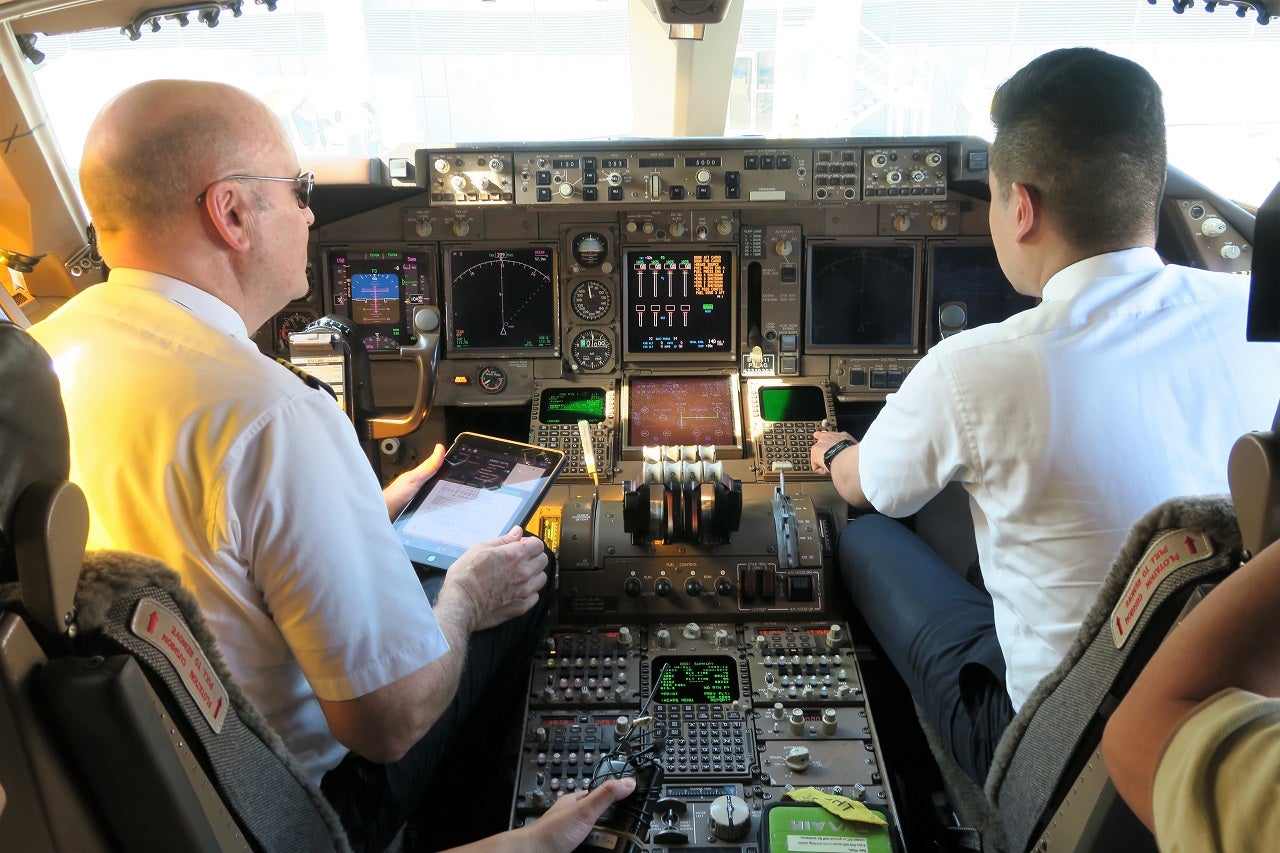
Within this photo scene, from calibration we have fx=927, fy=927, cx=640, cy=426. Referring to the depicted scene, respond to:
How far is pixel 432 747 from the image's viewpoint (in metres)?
1.63

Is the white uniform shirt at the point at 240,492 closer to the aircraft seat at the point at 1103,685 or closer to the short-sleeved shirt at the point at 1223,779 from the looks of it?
the aircraft seat at the point at 1103,685

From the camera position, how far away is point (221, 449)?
1.16 m

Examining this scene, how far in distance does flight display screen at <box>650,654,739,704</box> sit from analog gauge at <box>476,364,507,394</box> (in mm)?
1130

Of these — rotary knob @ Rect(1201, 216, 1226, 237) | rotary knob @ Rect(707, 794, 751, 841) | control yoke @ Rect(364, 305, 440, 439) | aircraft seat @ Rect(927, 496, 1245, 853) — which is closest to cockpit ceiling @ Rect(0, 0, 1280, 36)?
rotary knob @ Rect(1201, 216, 1226, 237)

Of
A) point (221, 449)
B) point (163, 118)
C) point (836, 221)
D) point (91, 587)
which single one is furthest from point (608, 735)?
point (836, 221)

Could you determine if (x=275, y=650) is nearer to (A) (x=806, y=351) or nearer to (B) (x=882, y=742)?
(B) (x=882, y=742)

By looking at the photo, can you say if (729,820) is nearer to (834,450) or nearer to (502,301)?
(834,450)

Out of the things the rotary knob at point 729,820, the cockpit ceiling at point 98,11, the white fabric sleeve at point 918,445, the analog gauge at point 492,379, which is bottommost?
the rotary knob at point 729,820

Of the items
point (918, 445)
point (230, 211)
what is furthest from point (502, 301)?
point (918, 445)

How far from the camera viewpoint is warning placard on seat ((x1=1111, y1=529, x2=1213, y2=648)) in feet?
3.24

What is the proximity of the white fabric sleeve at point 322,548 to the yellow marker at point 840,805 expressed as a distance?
0.76m

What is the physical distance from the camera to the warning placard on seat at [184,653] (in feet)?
2.97

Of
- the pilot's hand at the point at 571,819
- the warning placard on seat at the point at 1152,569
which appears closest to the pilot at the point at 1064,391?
the warning placard on seat at the point at 1152,569

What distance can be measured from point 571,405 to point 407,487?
2.84 ft
